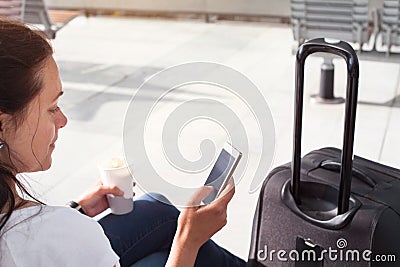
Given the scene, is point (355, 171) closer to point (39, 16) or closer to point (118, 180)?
point (118, 180)

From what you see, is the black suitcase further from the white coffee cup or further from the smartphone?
Result: the white coffee cup

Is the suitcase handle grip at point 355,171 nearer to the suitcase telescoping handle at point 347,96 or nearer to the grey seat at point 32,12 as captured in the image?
the suitcase telescoping handle at point 347,96

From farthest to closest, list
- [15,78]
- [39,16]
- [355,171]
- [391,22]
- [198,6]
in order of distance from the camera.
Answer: [198,6], [39,16], [391,22], [355,171], [15,78]

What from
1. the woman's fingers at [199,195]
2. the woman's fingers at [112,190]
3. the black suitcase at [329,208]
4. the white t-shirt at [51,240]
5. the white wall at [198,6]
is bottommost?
the white wall at [198,6]

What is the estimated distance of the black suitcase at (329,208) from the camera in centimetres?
140

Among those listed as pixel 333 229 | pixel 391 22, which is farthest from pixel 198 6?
pixel 333 229

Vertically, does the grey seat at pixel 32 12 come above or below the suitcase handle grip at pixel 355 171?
below

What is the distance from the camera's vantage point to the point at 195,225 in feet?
4.63

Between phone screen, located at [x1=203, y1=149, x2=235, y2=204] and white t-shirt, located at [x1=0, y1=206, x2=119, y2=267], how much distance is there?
1.16 feet

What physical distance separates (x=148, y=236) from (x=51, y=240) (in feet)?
2.54

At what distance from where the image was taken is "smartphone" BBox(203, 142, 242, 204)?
142cm

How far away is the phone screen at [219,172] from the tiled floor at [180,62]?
1.15 m

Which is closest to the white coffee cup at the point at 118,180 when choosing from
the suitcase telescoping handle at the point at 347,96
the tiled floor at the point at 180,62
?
the suitcase telescoping handle at the point at 347,96

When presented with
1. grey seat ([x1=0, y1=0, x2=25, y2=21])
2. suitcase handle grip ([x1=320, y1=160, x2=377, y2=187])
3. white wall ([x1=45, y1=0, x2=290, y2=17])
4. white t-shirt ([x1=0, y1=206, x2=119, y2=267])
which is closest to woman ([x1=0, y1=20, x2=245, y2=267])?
white t-shirt ([x1=0, y1=206, x2=119, y2=267])
